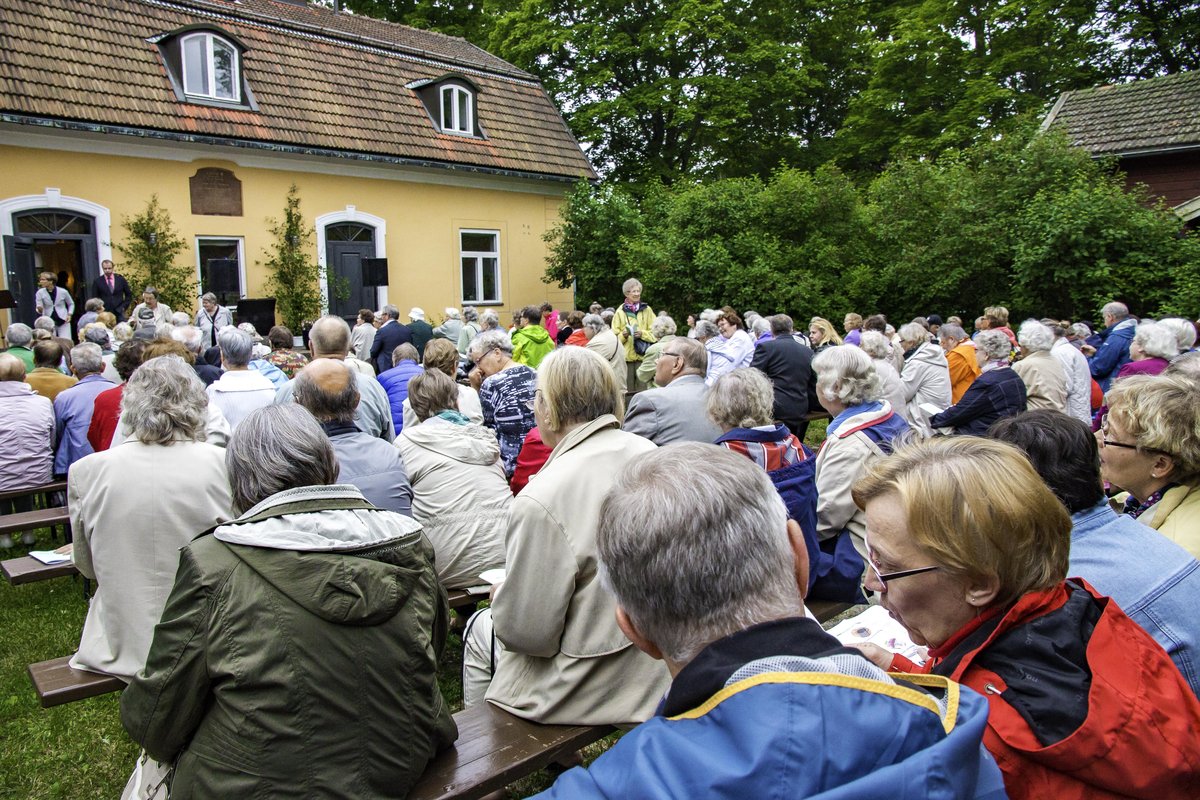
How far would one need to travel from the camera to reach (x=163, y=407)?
11.0ft

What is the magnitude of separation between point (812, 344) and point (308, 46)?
12533 millimetres

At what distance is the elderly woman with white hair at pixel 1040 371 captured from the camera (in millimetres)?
6672

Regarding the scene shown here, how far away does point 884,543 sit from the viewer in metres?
1.95

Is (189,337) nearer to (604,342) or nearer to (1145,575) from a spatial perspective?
(604,342)

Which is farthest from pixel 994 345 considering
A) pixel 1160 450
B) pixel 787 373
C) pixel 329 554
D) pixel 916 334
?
pixel 329 554

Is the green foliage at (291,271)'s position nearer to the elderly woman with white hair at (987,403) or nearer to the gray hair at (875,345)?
the gray hair at (875,345)

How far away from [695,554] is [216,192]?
641 inches

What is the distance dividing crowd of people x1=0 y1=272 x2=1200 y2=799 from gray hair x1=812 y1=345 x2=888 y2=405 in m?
0.02

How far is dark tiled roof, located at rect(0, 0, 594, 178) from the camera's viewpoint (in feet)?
43.9

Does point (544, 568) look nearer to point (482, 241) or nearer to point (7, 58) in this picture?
point (7, 58)

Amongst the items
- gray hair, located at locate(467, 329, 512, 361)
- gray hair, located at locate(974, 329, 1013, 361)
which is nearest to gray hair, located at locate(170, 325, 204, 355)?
gray hair, located at locate(467, 329, 512, 361)

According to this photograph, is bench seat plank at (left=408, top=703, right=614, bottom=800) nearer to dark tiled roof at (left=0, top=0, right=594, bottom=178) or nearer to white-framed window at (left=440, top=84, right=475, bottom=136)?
dark tiled roof at (left=0, top=0, right=594, bottom=178)

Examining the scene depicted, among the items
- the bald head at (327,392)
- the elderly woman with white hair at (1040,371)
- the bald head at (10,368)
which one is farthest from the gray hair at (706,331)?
the bald head at (10,368)

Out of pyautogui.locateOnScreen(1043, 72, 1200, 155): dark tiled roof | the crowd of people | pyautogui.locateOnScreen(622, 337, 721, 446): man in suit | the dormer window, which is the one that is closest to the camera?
the crowd of people
